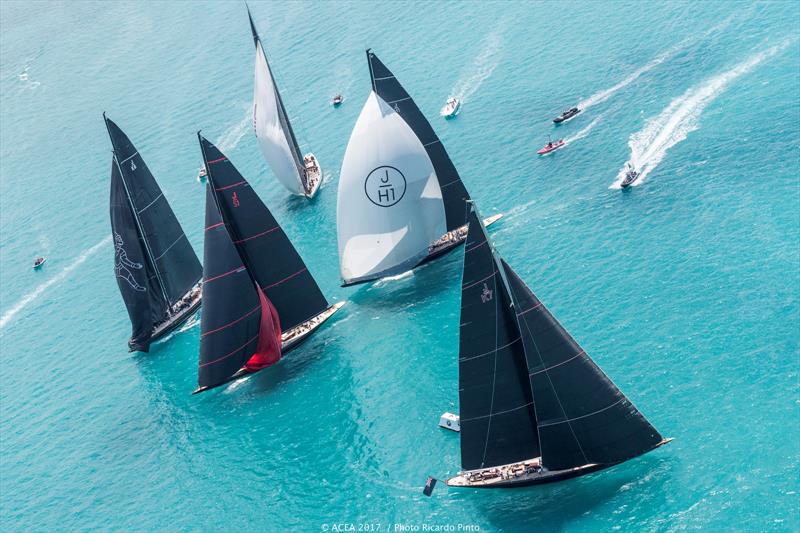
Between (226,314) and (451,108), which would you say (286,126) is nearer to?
(451,108)

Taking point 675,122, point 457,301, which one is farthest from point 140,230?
point 675,122

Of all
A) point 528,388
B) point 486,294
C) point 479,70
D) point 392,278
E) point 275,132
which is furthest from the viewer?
point 479,70

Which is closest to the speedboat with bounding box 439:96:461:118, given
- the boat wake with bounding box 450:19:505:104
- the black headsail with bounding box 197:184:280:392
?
the boat wake with bounding box 450:19:505:104

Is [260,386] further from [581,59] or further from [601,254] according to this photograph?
[581,59]

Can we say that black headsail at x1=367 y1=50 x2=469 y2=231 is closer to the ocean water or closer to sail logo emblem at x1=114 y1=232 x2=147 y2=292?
the ocean water

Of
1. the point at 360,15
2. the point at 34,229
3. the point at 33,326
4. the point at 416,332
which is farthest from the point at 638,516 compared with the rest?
the point at 360,15

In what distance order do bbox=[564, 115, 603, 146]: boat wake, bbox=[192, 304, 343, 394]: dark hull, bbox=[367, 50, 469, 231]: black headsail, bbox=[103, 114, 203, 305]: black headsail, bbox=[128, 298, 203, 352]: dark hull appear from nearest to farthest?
bbox=[192, 304, 343, 394]: dark hull → bbox=[367, 50, 469, 231]: black headsail → bbox=[103, 114, 203, 305]: black headsail → bbox=[128, 298, 203, 352]: dark hull → bbox=[564, 115, 603, 146]: boat wake

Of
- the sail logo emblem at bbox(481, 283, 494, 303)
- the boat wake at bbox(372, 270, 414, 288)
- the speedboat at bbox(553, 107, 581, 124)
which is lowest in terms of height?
the sail logo emblem at bbox(481, 283, 494, 303)
